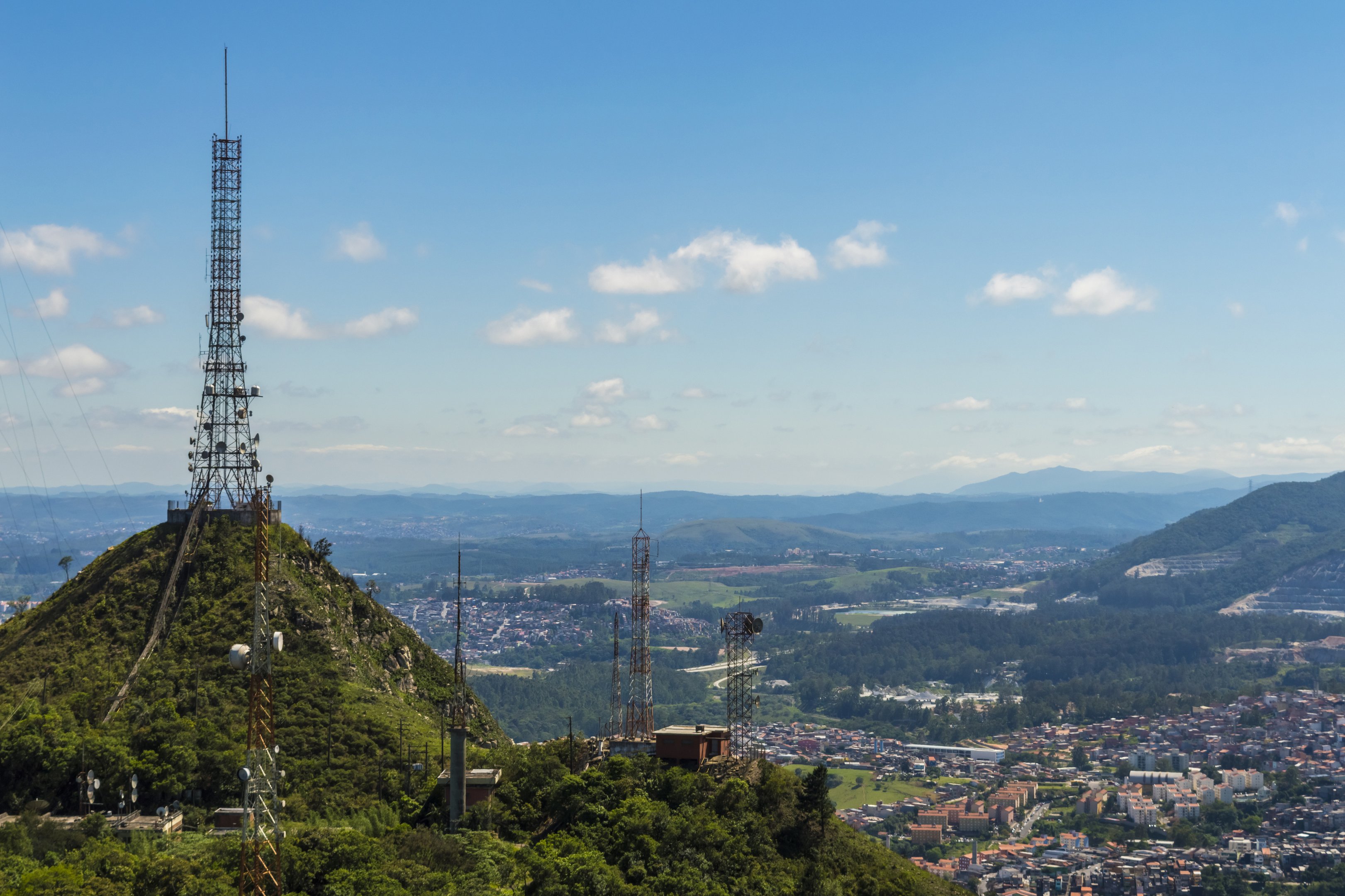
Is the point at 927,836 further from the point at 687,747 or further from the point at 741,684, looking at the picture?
the point at 687,747

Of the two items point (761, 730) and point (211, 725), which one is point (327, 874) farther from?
point (761, 730)

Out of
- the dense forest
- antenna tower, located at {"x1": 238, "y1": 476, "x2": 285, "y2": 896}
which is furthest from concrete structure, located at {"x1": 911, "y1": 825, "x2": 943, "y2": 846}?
antenna tower, located at {"x1": 238, "y1": 476, "x2": 285, "y2": 896}

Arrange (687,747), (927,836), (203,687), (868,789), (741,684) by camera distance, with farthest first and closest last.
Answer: (868,789)
(927,836)
(741,684)
(203,687)
(687,747)

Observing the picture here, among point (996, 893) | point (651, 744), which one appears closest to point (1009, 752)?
point (996, 893)

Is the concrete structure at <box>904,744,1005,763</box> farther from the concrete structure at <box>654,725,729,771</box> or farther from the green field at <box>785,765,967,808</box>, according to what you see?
the concrete structure at <box>654,725,729,771</box>

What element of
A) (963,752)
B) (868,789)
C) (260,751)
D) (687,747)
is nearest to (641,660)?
(687,747)
